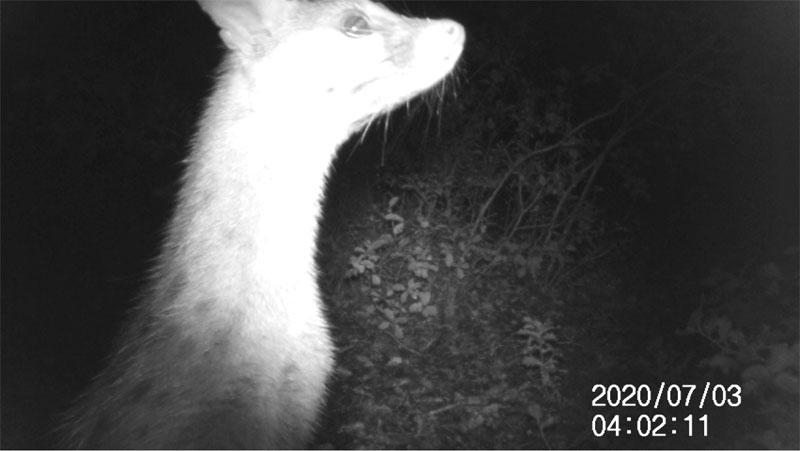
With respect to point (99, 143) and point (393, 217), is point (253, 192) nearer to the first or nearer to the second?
point (99, 143)

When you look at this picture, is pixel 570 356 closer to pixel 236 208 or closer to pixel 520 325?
pixel 520 325

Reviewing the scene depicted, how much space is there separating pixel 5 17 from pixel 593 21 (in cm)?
339

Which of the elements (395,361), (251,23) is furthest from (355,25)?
(395,361)

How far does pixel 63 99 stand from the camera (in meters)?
4.41

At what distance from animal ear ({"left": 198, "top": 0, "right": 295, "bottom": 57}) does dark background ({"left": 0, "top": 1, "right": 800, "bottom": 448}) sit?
43.5 inches

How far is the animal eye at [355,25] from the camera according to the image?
2899mm

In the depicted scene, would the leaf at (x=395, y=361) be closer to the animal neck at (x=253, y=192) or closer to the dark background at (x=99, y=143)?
the dark background at (x=99, y=143)

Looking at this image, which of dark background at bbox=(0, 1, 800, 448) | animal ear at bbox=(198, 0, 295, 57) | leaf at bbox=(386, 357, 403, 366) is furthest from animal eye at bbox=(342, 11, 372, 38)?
leaf at bbox=(386, 357, 403, 366)

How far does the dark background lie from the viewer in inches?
160

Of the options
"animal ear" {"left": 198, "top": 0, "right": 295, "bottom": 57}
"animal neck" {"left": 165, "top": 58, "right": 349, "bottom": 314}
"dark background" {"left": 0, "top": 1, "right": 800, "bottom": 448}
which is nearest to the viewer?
"animal neck" {"left": 165, "top": 58, "right": 349, "bottom": 314}

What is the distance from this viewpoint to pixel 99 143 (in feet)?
14.6

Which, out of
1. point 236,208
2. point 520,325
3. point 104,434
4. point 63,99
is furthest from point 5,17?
point 520,325

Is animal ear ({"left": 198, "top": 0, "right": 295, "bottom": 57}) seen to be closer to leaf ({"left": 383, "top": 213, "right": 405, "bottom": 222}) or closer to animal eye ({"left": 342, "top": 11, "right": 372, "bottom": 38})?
animal eye ({"left": 342, "top": 11, "right": 372, "bottom": 38})

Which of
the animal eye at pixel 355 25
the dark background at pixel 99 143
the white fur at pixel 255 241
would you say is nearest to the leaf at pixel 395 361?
the dark background at pixel 99 143
